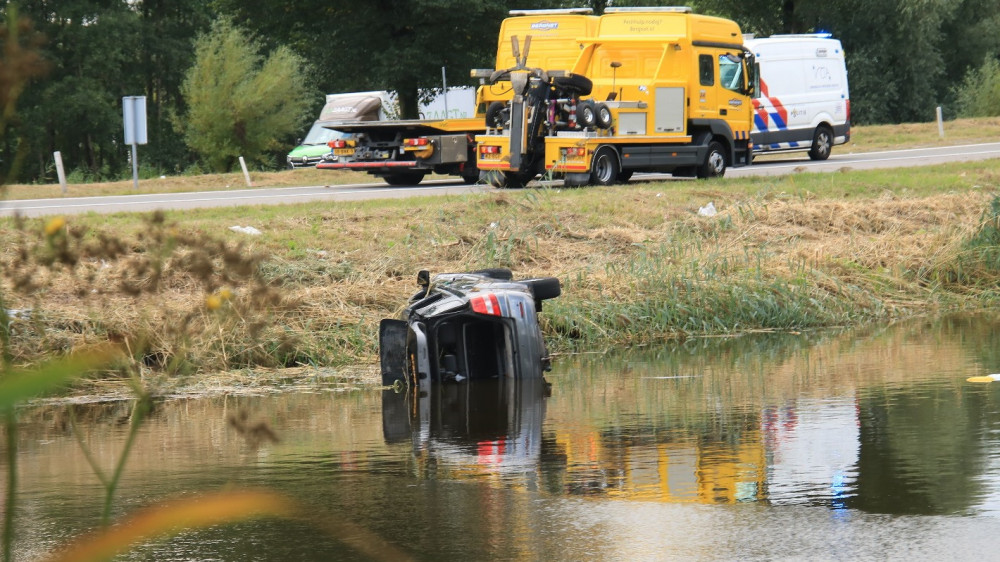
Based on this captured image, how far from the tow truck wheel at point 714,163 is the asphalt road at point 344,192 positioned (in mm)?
489

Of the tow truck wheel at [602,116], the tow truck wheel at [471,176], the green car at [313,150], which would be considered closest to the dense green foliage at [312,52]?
the green car at [313,150]

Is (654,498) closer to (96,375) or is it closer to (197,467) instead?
(197,467)

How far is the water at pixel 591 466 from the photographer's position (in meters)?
5.60

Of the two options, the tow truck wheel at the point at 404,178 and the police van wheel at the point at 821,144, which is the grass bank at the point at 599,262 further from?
the police van wheel at the point at 821,144

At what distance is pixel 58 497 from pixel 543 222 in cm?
1063

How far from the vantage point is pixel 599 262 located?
49.0ft

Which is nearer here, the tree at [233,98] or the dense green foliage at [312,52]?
the dense green foliage at [312,52]

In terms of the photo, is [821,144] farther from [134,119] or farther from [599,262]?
[599,262]

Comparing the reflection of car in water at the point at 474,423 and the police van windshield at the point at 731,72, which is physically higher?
the police van windshield at the point at 731,72

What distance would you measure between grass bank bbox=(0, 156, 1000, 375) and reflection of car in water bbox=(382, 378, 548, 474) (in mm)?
1861

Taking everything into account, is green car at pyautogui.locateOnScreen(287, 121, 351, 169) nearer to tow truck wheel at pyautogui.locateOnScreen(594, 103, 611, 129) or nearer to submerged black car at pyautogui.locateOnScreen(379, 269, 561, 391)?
tow truck wheel at pyautogui.locateOnScreen(594, 103, 611, 129)

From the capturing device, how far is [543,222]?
55.1 feet

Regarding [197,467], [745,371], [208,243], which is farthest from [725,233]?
[208,243]

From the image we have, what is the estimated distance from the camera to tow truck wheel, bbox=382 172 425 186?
26.8 metres
